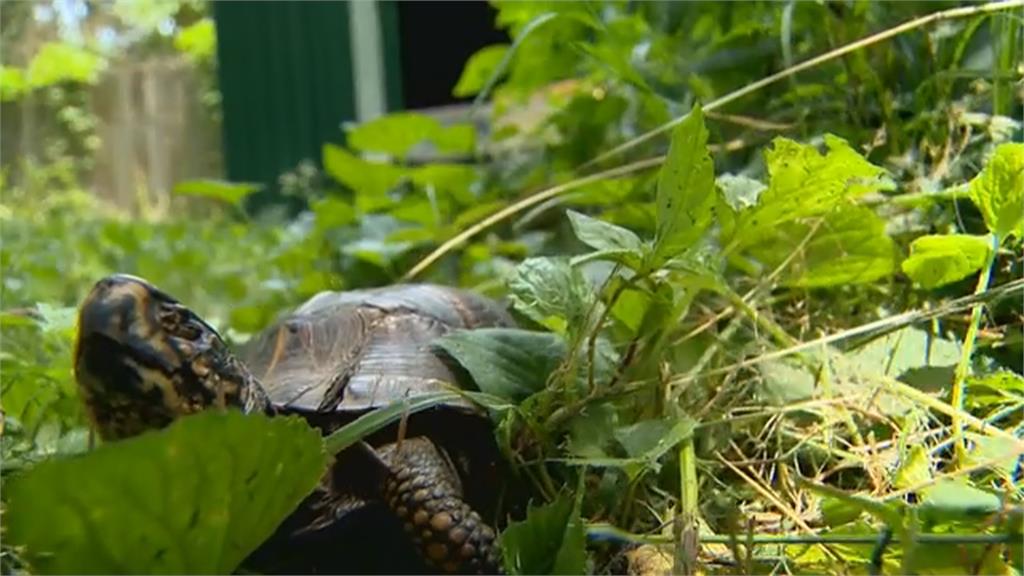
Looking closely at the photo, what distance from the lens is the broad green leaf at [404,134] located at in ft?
4.80

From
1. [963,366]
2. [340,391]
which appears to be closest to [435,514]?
[340,391]

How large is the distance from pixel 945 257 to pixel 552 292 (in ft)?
0.81

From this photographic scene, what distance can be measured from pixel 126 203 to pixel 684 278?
3560mm

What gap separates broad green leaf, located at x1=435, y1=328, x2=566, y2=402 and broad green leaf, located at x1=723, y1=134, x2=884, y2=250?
14 centimetres

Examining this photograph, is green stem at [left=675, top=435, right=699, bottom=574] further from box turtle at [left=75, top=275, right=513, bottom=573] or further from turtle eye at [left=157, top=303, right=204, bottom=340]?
turtle eye at [left=157, top=303, right=204, bottom=340]

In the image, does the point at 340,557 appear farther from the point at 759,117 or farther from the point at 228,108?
the point at 228,108

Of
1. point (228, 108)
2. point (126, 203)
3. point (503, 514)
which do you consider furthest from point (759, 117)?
point (126, 203)

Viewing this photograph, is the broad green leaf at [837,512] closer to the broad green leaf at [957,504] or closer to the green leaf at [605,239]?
the broad green leaf at [957,504]

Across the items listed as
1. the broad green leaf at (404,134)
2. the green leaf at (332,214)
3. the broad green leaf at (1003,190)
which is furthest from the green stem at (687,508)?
the green leaf at (332,214)

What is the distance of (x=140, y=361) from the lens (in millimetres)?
565

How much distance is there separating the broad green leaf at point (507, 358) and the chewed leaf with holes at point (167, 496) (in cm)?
24

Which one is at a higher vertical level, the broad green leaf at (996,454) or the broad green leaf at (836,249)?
the broad green leaf at (836,249)

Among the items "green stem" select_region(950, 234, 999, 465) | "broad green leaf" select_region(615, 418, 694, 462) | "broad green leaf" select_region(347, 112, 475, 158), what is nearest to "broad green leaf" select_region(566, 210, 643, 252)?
"broad green leaf" select_region(615, 418, 694, 462)

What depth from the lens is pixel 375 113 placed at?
302 centimetres
